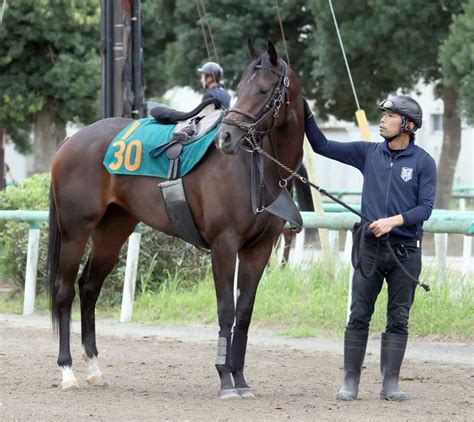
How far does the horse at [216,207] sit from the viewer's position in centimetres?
736

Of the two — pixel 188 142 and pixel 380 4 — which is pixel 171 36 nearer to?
pixel 380 4

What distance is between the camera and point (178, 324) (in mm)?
11172

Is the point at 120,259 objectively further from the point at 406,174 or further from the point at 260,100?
the point at 406,174

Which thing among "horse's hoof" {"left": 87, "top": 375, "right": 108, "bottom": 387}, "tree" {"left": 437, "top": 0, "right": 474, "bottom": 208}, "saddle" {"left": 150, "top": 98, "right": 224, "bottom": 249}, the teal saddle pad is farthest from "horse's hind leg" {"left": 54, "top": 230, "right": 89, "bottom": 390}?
"tree" {"left": 437, "top": 0, "right": 474, "bottom": 208}

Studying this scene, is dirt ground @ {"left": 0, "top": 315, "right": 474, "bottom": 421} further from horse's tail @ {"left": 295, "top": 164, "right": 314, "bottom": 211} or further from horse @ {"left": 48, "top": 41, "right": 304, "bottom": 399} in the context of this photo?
horse's tail @ {"left": 295, "top": 164, "right": 314, "bottom": 211}

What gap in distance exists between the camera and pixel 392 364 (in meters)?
7.32

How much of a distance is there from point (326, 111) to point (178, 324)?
16.2 metres

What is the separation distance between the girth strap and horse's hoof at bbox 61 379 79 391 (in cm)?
122

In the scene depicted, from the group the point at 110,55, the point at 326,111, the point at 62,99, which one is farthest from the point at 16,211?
the point at 62,99

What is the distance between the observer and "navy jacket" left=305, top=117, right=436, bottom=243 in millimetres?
7133

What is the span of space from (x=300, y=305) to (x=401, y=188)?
3.99 meters

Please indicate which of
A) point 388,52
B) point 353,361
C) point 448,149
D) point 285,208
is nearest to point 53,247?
point 285,208


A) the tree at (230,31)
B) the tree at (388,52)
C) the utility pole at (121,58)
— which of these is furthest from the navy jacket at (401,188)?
the tree at (230,31)

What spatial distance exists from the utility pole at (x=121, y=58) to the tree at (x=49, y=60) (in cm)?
1641
